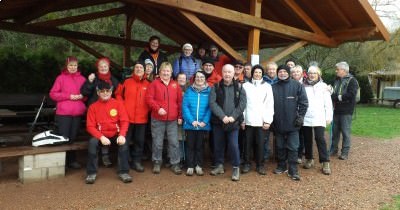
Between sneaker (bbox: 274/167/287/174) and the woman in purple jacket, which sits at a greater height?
the woman in purple jacket

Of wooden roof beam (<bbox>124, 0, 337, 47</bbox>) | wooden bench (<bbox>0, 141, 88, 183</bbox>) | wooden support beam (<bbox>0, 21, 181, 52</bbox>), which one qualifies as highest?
wooden support beam (<bbox>0, 21, 181, 52</bbox>)

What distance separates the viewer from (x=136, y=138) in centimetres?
561

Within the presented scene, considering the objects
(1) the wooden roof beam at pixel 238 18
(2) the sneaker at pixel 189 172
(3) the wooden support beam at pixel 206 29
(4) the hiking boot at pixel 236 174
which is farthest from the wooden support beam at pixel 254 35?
(2) the sneaker at pixel 189 172

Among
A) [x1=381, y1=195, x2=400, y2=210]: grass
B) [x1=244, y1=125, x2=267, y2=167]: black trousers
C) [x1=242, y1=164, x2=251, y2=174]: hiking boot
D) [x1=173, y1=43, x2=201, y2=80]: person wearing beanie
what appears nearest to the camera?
[x1=381, y1=195, x2=400, y2=210]: grass

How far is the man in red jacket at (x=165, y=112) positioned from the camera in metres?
5.38

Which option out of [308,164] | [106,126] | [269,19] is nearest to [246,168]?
[308,164]

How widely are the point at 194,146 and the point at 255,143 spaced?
1013mm

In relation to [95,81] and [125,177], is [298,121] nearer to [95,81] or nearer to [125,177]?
[125,177]

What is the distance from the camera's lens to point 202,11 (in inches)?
245

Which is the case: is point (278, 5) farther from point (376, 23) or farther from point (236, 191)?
point (236, 191)

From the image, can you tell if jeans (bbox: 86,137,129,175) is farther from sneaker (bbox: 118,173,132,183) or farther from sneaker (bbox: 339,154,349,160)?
sneaker (bbox: 339,154,349,160)

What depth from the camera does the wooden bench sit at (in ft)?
15.5

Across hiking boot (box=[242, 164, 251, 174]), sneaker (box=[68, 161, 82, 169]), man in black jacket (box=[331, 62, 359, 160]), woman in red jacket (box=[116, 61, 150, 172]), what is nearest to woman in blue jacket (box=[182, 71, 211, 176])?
woman in red jacket (box=[116, 61, 150, 172])

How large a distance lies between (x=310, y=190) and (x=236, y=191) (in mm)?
1095
